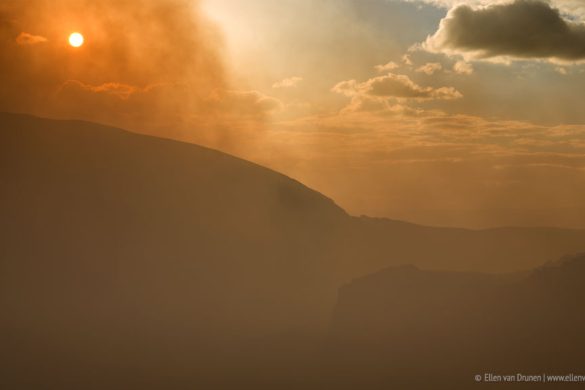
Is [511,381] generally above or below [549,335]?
below

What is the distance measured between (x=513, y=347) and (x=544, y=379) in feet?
60.3

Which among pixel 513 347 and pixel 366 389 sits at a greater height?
pixel 513 347

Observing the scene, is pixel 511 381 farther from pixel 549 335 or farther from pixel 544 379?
pixel 549 335

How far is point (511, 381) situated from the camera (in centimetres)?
17775

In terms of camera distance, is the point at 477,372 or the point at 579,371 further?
the point at 477,372

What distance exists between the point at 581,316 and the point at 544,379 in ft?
109

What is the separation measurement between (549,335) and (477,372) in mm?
27409

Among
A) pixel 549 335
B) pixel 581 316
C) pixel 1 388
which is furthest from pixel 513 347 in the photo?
pixel 1 388

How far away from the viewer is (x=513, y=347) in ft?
643

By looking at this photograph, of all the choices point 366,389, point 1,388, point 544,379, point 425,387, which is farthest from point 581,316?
point 1,388

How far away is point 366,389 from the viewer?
200 metres

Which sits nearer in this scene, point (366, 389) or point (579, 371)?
point (579, 371)

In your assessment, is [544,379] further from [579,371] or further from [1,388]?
[1,388]

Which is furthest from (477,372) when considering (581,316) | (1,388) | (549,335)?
(1,388)
